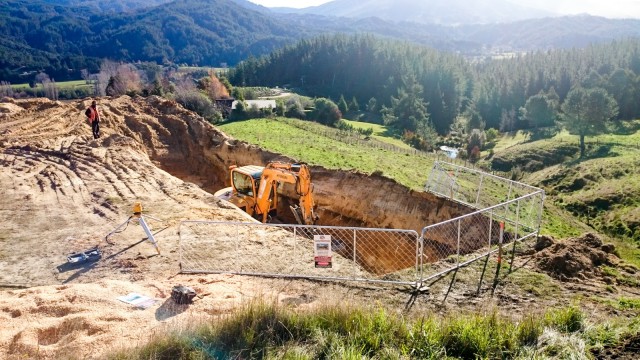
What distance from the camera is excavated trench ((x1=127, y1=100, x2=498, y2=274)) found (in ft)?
62.4

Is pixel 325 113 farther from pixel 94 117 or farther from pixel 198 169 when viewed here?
pixel 94 117

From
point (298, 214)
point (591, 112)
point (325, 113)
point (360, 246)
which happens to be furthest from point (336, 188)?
point (325, 113)

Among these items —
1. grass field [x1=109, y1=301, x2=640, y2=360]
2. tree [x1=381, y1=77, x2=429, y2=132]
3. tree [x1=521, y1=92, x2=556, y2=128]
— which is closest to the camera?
grass field [x1=109, y1=301, x2=640, y2=360]

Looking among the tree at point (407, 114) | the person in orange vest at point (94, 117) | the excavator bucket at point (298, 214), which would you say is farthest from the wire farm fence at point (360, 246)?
the tree at point (407, 114)

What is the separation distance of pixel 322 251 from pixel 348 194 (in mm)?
12399

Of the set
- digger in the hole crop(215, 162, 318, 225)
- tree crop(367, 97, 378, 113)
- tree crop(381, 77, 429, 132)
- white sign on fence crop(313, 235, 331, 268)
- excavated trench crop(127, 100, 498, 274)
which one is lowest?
tree crop(367, 97, 378, 113)

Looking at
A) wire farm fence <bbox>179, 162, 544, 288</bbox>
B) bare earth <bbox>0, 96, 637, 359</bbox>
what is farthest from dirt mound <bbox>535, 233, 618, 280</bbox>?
wire farm fence <bbox>179, 162, 544, 288</bbox>

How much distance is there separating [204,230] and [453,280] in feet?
26.0

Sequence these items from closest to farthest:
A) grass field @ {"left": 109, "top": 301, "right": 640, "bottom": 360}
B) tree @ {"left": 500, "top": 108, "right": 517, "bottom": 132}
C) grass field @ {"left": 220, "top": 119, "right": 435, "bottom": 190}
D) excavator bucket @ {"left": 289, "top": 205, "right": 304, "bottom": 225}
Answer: grass field @ {"left": 109, "top": 301, "right": 640, "bottom": 360} < excavator bucket @ {"left": 289, "top": 205, "right": 304, "bottom": 225} < grass field @ {"left": 220, "top": 119, "right": 435, "bottom": 190} < tree @ {"left": 500, "top": 108, "right": 517, "bottom": 132}

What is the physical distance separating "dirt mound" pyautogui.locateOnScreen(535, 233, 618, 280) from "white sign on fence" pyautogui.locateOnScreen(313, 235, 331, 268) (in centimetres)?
566

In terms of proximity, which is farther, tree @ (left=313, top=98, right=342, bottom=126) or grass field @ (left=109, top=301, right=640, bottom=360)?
tree @ (left=313, top=98, right=342, bottom=126)

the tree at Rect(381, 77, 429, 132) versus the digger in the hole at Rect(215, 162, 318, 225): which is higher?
the digger in the hole at Rect(215, 162, 318, 225)

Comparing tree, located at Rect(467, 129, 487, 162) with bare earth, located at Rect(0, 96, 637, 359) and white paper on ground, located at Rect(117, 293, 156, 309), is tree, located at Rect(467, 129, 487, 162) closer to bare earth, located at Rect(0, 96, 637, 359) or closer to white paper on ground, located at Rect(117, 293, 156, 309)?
bare earth, located at Rect(0, 96, 637, 359)

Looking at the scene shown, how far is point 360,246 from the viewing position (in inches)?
768
